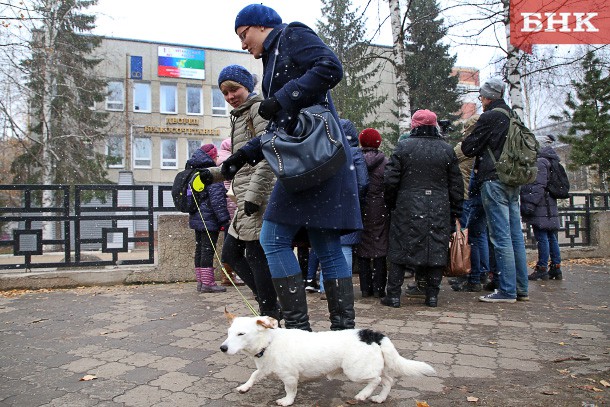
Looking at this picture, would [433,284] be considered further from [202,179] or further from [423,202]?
[202,179]

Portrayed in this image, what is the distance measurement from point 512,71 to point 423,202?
6920 mm

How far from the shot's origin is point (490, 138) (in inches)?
220

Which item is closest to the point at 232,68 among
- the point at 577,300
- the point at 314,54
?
the point at 314,54

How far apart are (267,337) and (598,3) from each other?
11.1 m

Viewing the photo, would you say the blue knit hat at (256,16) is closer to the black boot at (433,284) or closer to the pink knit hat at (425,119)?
the pink knit hat at (425,119)

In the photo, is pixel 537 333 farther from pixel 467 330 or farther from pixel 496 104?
pixel 496 104

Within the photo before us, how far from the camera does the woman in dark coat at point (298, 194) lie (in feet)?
9.64

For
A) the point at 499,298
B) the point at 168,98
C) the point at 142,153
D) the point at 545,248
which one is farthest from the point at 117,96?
the point at 499,298

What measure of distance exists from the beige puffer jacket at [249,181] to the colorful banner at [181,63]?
1464 inches

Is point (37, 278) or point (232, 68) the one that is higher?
point (232, 68)

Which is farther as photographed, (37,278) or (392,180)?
(37,278)

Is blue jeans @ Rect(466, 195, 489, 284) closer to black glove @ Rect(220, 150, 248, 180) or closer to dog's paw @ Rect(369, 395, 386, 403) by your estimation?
black glove @ Rect(220, 150, 248, 180)

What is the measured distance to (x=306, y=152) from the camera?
270 centimetres

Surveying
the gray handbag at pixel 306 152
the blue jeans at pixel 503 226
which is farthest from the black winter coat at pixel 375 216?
the gray handbag at pixel 306 152
